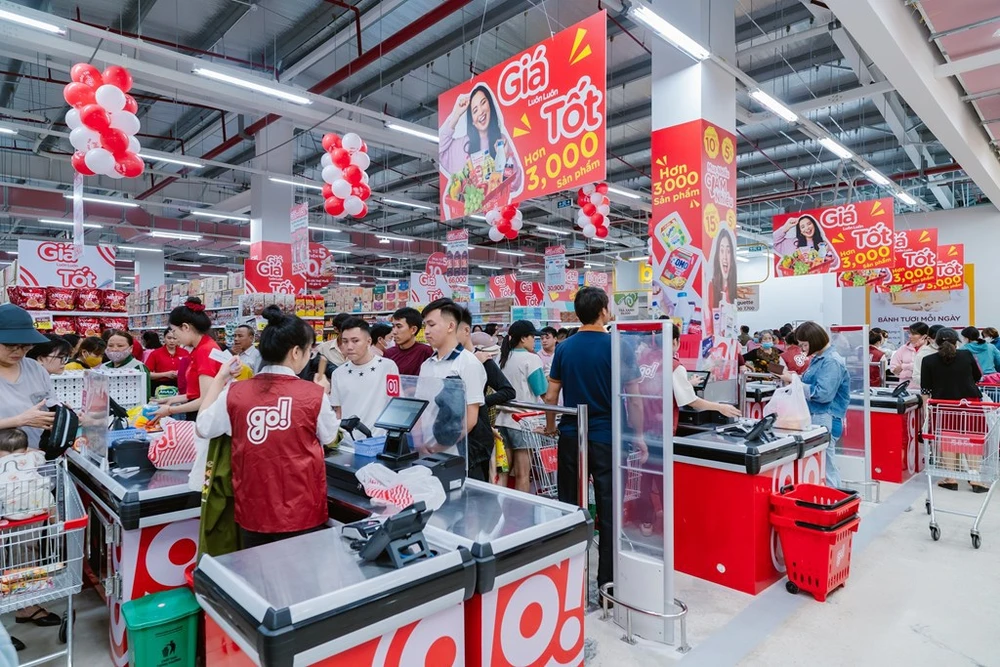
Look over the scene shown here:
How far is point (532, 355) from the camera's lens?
507cm

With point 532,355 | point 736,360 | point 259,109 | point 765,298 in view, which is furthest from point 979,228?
point 259,109

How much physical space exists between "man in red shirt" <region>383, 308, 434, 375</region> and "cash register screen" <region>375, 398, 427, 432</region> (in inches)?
54.4

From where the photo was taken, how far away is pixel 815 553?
11.8 feet

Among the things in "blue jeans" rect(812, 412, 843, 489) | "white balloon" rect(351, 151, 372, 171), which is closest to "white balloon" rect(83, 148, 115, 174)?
"white balloon" rect(351, 151, 372, 171)

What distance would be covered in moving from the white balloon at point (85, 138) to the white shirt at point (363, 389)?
398 cm

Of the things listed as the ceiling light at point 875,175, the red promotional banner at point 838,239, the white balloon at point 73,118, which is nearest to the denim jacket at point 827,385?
the red promotional banner at point 838,239

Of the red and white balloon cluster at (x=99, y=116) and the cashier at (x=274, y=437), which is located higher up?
the red and white balloon cluster at (x=99, y=116)

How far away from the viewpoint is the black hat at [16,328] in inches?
122

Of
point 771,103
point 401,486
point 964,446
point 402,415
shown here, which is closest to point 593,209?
point 771,103

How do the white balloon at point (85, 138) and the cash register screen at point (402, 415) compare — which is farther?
the white balloon at point (85, 138)

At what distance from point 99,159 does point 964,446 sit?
8.15 meters

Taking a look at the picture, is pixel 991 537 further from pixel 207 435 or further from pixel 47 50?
pixel 47 50

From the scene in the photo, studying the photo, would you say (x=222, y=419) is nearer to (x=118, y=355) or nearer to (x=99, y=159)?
(x=118, y=355)

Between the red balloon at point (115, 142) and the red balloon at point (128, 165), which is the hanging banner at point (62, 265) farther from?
the red balloon at point (115, 142)
